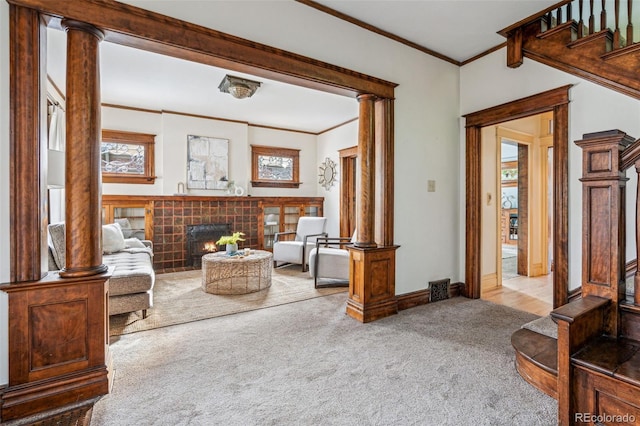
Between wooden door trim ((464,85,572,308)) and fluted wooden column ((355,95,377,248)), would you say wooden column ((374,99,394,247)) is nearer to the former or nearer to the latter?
fluted wooden column ((355,95,377,248))

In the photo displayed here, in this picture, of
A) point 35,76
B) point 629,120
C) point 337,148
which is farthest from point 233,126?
point 629,120

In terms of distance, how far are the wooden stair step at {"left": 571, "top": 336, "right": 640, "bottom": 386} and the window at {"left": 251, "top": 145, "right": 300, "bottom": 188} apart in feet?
18.8

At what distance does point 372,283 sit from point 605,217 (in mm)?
1836

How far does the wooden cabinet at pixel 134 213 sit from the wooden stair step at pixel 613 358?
5.71 m

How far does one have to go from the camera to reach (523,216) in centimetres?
495

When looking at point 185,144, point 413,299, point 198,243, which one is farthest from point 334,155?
point 413,299

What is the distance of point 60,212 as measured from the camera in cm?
429

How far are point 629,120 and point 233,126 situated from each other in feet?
18.4

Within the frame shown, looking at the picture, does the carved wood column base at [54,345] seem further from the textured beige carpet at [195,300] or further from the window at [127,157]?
the window at [127,157]

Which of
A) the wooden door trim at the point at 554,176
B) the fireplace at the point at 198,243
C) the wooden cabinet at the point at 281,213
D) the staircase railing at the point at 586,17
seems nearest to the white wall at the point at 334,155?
the wooden cabinet at the point at 281,213

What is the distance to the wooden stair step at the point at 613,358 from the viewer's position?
132cm

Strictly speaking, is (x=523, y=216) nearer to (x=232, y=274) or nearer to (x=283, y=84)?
(x=283, y=84)

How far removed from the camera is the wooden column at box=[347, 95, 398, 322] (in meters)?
3.01

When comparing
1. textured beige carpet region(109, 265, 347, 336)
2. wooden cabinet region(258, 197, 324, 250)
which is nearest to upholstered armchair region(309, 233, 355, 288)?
textured beige carpet region(109, 265, 347, 336)
